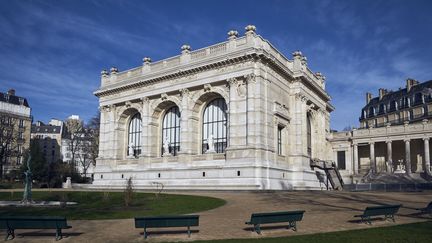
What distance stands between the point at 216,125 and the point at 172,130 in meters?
6.96

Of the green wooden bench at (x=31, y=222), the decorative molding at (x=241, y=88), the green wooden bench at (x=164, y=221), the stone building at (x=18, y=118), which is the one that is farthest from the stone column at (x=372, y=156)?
the stone building at (x=18, y=118)

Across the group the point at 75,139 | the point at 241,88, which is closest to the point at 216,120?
the point at 241,88

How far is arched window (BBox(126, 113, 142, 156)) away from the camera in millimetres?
53188

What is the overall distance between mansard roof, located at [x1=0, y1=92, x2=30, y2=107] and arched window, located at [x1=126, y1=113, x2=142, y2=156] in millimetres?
56283

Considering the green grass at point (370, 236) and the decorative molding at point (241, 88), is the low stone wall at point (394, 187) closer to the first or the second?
the decorative molding at point (241, 88)

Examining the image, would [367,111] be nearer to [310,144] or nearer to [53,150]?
[310,144]

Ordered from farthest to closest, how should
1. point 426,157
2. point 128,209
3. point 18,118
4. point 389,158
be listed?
point 18,118 < point 389,158 < point 426,157 < point 128,209

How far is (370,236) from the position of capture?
41.5ft

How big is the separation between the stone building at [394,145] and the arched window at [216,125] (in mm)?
26879

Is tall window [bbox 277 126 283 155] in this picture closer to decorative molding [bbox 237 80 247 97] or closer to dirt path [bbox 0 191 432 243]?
decorative molding [bbox 237 80 247 97]

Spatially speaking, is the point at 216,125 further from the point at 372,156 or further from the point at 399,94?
the point at 399,94

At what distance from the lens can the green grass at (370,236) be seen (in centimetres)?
1198

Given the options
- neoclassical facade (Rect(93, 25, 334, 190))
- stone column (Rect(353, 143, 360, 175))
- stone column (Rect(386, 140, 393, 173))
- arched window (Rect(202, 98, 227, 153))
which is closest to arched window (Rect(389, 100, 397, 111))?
stone column (Rect(353, 143, 360, 175))

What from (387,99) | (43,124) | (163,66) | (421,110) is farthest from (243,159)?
(43,124)
